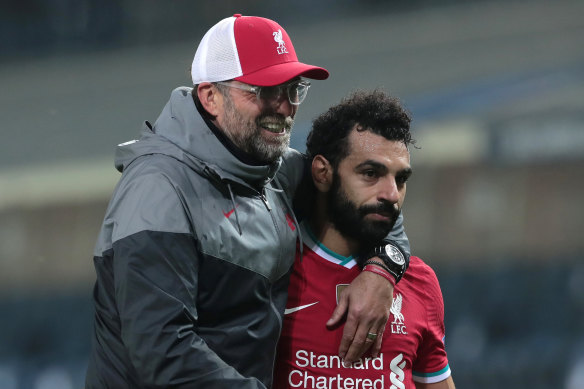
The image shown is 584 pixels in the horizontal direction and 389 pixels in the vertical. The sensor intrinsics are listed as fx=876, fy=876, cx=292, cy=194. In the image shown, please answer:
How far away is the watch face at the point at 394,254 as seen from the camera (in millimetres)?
2059

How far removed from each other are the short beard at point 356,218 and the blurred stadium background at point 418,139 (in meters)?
2.37

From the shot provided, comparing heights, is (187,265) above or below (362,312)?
above

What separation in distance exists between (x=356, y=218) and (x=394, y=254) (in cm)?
14

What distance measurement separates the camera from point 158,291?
5.11 feet

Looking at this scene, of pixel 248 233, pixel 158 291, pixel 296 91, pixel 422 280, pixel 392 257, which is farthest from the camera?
pixel 422 280

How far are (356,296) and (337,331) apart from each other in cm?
11

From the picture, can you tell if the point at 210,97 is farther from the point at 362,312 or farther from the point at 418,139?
the point at 418,139

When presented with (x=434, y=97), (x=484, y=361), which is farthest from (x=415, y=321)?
(x=434, y=97)

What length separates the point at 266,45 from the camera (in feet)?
6.00

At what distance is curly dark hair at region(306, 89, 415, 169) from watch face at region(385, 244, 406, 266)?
0.78 ft

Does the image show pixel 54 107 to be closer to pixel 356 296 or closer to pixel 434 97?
pixel 434 97

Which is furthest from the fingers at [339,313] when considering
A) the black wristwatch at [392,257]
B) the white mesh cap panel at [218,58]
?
the white mesh cap panel at [218,58]

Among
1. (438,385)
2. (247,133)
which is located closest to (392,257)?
(438,385)

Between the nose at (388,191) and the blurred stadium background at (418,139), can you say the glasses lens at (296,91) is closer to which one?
the nose at (388,191)
